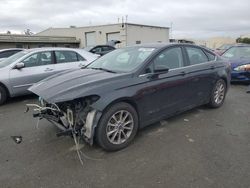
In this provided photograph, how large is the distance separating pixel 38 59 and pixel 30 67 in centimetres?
35

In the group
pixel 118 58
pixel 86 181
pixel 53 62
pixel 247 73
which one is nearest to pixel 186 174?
pixel 86 181

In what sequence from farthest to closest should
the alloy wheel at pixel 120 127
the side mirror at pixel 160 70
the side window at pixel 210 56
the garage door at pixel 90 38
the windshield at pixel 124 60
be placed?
the garage door at pixel 90 38, the side window at pixel 210 56, the windshield at pixel 124 60, the side mirror at pixel 160 70, the alloy wheel at pixel 120 127

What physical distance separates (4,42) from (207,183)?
28556 millimetres

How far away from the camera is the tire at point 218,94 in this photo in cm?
545

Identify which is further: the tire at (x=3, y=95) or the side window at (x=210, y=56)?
the tire at (x=3, y=95)

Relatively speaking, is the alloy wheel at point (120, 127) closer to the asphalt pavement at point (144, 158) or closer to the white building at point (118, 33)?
the asphalt pavement at point (144, 158)

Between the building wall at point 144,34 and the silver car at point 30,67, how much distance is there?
74.8 feet

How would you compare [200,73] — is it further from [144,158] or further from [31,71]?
[31,71]

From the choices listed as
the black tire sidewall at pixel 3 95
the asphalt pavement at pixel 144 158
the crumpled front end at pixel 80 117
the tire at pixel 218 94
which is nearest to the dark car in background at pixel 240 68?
the tire at pixel 218 94

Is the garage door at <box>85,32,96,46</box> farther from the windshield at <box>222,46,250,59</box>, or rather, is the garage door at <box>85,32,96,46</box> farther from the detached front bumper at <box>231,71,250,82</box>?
the detached front bumper at <box>231,71,250,82</box>

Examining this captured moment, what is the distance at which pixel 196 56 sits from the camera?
5.11 metres

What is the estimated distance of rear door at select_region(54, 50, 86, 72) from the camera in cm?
722

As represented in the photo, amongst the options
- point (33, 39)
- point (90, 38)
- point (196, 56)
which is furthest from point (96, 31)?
point (196, 56)

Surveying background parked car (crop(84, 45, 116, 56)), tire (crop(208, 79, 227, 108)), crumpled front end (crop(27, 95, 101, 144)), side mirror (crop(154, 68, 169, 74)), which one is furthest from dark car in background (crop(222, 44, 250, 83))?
background parked car (crop(84, 45, 116, 56))
